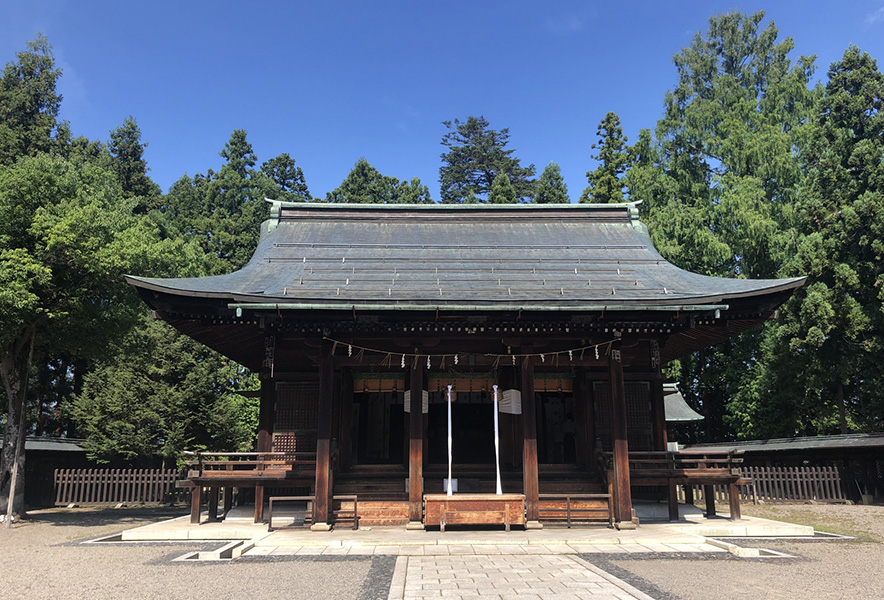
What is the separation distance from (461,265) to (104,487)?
14.8 meters

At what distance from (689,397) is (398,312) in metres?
29.3

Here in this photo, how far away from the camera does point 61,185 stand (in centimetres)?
1561

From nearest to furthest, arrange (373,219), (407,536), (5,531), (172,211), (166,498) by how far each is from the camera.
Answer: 1. (407,536)
2. (5,531)
3. (373,219)
4. (166,498)
5. (172,211)

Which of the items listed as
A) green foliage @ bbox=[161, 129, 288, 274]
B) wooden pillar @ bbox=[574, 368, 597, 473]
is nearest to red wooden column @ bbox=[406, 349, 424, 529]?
wooden pillar @ bbox=[574, 368, 597, 473]

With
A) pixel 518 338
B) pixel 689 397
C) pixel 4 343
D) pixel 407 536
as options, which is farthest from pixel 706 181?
pixel 4 343

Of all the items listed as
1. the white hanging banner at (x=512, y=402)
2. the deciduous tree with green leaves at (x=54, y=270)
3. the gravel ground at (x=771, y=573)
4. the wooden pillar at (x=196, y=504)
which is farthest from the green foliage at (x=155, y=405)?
the gravel ground at (x=771, y=573)

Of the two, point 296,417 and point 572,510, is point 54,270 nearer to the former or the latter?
point 296,417

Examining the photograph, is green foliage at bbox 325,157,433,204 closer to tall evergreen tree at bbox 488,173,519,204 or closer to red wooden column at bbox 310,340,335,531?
tall evergreen tree at bbox 488,173,519,204

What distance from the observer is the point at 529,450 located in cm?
1221

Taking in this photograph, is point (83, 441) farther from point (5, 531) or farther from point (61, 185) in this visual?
point (61, 185)

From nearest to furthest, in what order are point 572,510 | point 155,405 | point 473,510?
point 473,510 → point 572,510 → point 155,405

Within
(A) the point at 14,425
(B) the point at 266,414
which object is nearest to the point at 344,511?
(B) the point at 266,414

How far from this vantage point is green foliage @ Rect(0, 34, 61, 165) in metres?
29.5

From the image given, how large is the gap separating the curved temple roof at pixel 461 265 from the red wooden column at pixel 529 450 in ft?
5.89
